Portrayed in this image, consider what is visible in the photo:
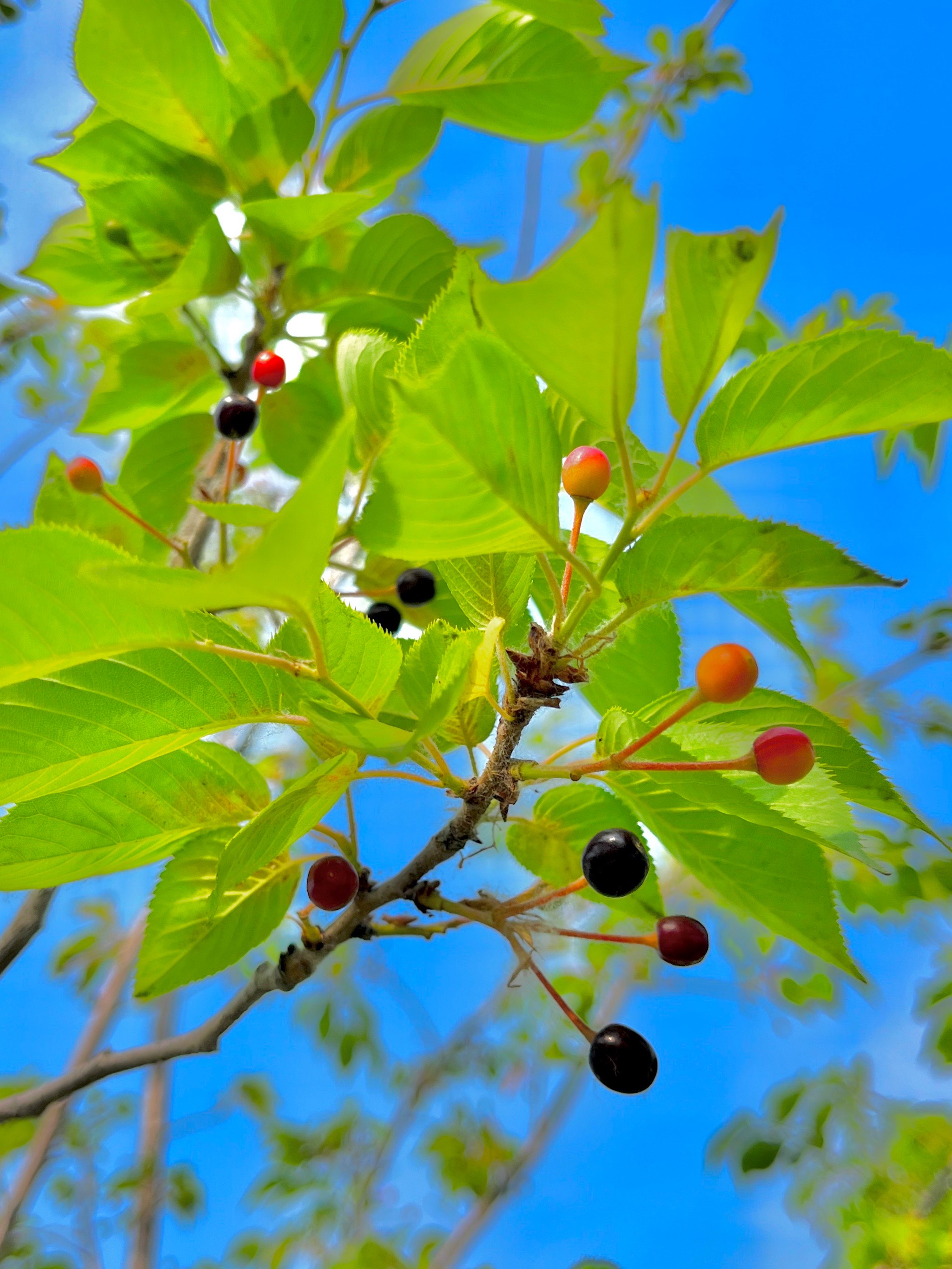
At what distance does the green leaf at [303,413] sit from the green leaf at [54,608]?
656mm

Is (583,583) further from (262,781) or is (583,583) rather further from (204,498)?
(204,498)

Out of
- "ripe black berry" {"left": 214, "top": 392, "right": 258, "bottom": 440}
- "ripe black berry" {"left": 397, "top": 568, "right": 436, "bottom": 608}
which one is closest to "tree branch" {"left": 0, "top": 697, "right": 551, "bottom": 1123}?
"ripe black berry" {"left": 397, "top": 568, "right": 436, "bottom": 608}

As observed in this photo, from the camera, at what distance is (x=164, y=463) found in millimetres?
1097

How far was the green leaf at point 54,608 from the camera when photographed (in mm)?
361

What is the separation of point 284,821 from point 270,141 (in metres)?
0.81

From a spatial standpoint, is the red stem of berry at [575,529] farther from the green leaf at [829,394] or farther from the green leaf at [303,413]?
the green leaf at [303,413]

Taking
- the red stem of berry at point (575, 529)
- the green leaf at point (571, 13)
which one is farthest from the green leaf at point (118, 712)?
the green leaf at point (571, 13)

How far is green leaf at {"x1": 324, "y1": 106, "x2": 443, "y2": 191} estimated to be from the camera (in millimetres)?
992

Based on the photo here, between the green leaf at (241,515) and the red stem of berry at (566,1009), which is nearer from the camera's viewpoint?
the green leaf at (241,515)

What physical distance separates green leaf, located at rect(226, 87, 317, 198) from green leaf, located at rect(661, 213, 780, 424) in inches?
29.9

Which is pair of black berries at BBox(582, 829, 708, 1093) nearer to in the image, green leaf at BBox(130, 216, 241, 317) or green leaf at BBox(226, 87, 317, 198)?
green leaf at BBox(130, 216, 241, 317)

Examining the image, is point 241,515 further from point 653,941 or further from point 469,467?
point 653,941

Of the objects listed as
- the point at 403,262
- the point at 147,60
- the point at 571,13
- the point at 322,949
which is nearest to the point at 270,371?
the point at 403,262

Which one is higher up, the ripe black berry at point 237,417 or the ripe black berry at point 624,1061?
the ripe black berry at point 237,417
